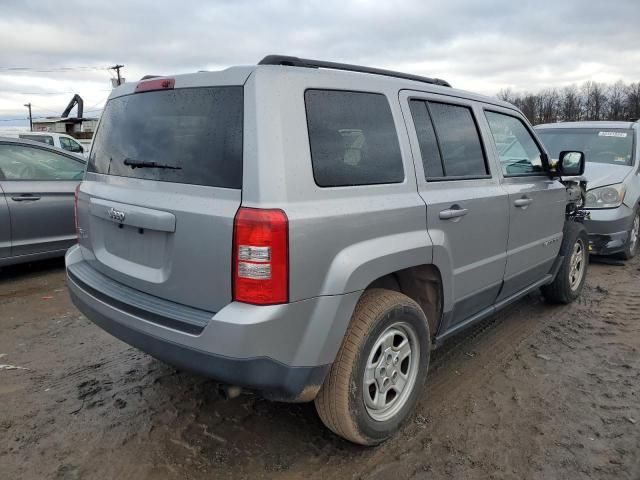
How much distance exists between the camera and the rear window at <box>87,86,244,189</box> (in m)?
2.24

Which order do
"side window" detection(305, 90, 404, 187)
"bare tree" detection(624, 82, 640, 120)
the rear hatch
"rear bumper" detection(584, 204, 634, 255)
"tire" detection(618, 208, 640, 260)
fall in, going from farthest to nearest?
"bare tree" detection(624, 82, 640, 120) → "tire" detection(618, 208, 640, 260) → "rear bumper" detection(584, 204, 634, 255) → "side window" detection(305, 90, 404, 187) → the rear hatch

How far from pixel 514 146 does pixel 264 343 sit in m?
2.82

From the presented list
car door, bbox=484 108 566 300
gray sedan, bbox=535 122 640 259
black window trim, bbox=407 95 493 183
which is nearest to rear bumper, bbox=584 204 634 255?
gray sedan, bbox=535 122 640 259

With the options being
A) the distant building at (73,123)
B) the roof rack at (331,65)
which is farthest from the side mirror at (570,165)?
the distant building at (73,123)

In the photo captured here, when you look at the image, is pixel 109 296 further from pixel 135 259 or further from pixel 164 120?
pixel 164 120

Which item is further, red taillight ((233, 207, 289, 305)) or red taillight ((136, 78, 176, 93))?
red taillight ((136, 78, 176, 93))

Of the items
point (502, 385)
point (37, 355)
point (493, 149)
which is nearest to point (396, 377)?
point (502, 385)

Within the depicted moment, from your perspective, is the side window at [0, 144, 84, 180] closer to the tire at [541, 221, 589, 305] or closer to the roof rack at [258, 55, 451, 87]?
the roof rack at [258, 55, 451, 87]

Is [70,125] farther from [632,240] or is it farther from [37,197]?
[632,240]

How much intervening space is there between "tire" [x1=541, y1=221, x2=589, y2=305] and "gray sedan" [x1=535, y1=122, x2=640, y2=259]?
5.14 ft

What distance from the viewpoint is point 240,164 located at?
2.17 m

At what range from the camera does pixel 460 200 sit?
9.95 ft

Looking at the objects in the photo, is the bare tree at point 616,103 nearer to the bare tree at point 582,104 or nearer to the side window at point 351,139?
the bare tree at point 582,104

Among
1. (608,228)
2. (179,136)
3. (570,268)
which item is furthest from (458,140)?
(608,228)
